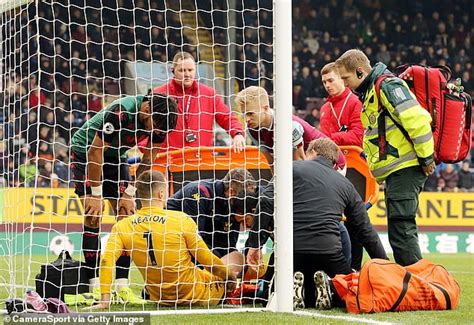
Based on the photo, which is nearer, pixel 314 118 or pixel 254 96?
pixel 254 96

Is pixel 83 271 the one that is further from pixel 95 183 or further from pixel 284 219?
pixel 284 219

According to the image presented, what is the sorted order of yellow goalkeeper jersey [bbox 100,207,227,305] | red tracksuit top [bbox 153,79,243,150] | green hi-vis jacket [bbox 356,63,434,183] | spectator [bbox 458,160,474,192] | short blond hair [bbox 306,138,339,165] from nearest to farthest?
yellow goalkeeper jersey [bbox 100,207,227,305]
green hi-vis jacket [bbox 356,63,434,183]
short blond hair [bbox 306,138,339,165]
red tracksuit top [bbox 153,79,243,150]
spectator [bbox 458,160,474,192]

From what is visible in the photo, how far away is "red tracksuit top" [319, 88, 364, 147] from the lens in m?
8.13

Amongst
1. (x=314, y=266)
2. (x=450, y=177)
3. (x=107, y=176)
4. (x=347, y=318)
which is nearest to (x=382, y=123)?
(x=314, y=266)

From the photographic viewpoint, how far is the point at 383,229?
55.6ft

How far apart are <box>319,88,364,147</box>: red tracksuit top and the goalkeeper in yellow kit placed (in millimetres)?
2458

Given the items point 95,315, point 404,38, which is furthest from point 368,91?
point 404,38

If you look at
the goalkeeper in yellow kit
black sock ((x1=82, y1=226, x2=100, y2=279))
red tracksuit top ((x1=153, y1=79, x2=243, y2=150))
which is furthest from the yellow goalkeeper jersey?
red tracksuit top ((x1=153, y1=79, x2=243, y2=150))

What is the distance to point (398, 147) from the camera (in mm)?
6254

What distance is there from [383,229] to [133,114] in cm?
1120

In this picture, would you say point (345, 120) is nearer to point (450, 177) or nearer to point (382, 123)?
point (382, 123)

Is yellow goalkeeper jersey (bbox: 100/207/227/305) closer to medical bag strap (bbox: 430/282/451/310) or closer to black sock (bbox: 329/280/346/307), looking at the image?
black sock (bbox: 329/280/346/307)

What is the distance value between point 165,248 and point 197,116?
231 cm

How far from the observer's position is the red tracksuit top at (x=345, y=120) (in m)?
8.13
